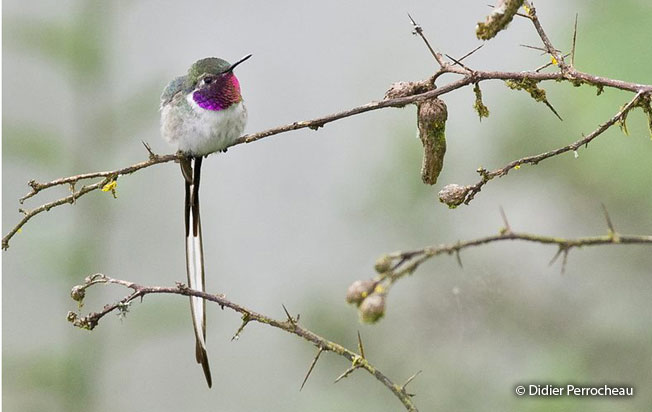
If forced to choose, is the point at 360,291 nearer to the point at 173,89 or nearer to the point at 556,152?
the point at 556,152

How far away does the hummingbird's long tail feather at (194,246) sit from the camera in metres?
1.59

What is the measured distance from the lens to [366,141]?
13.9 ft

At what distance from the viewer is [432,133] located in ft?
4.24

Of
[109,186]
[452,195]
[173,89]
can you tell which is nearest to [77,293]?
[109,186]

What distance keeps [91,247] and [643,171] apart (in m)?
2.23

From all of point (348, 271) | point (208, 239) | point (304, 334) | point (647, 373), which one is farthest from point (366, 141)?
point (304, 334)

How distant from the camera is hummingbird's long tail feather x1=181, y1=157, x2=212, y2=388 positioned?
1590mm

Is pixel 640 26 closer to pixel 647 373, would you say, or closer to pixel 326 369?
pixel 647 373

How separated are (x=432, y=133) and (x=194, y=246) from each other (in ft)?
2.40

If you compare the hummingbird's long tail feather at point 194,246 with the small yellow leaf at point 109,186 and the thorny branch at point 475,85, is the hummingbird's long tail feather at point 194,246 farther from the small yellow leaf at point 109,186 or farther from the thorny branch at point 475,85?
the thorny branch at point 475,85

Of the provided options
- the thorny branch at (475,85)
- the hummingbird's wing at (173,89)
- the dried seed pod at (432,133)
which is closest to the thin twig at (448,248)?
the thorny branch at (475,85)

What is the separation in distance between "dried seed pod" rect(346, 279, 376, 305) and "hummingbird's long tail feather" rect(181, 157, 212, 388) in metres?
0.65

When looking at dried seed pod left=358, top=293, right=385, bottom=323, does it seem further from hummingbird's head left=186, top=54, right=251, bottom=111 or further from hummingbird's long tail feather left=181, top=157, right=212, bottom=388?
hummingbird's head left=186, top=54, right=251, bottom=111

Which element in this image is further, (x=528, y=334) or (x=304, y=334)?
(x=528, y=334)
